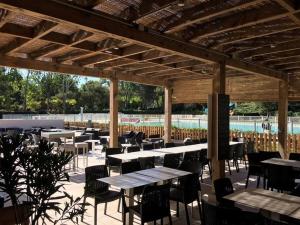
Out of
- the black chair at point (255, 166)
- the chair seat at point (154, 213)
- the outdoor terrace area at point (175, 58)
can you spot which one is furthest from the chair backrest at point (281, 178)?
the chair seat at point (154, 213)

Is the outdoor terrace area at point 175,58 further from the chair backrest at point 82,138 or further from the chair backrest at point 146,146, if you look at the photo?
the chair backrest at point 82,138

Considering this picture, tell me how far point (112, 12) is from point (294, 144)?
865cm

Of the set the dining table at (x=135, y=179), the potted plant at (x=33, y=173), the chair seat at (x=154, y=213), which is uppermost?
the potted plant at (x=33, y=173)

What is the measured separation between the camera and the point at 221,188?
4363mm

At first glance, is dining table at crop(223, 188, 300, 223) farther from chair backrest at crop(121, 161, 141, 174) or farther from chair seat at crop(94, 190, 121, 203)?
chair backrest at crop(121, 161, 141, 174)

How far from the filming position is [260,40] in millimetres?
6207

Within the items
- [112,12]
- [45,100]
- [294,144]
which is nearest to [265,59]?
[294,144]

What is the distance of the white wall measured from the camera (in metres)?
18.6

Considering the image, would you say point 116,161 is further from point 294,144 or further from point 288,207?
point 294,144

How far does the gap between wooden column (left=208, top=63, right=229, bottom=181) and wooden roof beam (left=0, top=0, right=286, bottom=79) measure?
0.40m

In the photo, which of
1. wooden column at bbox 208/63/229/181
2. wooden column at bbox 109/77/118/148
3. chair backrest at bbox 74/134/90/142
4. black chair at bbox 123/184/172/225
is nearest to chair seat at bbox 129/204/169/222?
black chair at bbox 123/184/172/225

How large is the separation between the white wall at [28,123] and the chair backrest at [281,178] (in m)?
15.9

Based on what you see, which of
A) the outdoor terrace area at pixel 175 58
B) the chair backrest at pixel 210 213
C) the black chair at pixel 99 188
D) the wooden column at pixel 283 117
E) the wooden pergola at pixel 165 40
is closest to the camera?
the chair backrest at pixel 210 213

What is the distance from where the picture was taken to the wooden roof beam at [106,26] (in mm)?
3755
